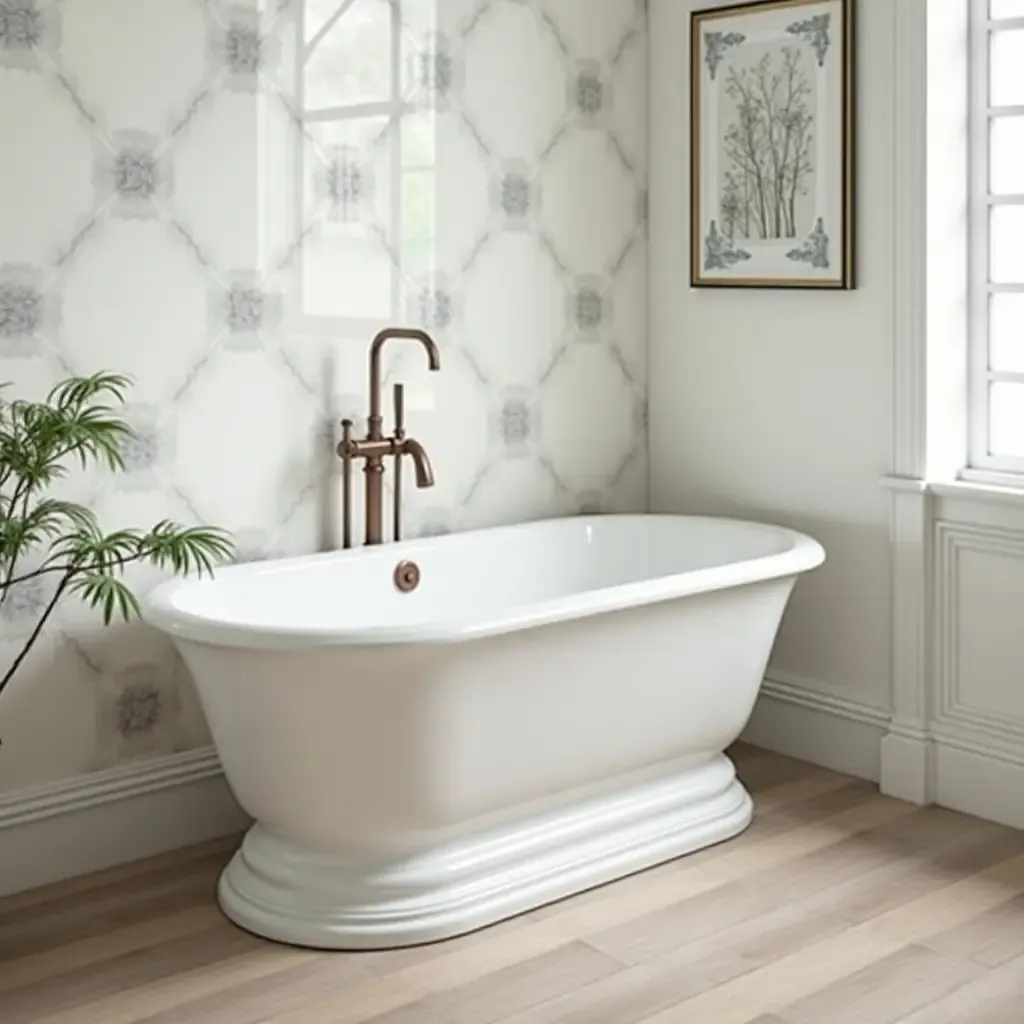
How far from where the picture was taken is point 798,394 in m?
4.19

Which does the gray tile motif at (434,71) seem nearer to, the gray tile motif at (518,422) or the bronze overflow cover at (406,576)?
the gray tile motif at (518,422)

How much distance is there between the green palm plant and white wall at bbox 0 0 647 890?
0.17 ft

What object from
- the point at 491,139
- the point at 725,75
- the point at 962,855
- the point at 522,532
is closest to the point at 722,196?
the point at 725,75

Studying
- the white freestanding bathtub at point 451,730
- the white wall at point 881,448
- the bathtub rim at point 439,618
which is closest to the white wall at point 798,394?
the white wall at point 881,448

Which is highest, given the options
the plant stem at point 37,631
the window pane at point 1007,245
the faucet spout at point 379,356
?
the window pane at point 1007,245

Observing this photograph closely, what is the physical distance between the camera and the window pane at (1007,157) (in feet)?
12.4

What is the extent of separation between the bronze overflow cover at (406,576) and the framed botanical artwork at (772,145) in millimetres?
1183

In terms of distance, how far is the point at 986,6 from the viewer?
12.4 feet

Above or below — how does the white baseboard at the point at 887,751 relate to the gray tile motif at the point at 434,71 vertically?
below

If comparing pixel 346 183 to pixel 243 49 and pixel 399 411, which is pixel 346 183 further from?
pixel 399 411

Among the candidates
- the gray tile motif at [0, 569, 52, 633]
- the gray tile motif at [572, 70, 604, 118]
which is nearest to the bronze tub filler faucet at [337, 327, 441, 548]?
the gray tile motif at [0, 569, 52, 633]

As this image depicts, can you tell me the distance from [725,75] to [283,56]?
1.22 meters

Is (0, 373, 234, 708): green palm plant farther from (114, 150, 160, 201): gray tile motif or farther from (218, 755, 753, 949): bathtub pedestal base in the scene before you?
(218, 755, 753, 949): bathtub pedestal base

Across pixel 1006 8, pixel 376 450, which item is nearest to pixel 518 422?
pixel 376 450
